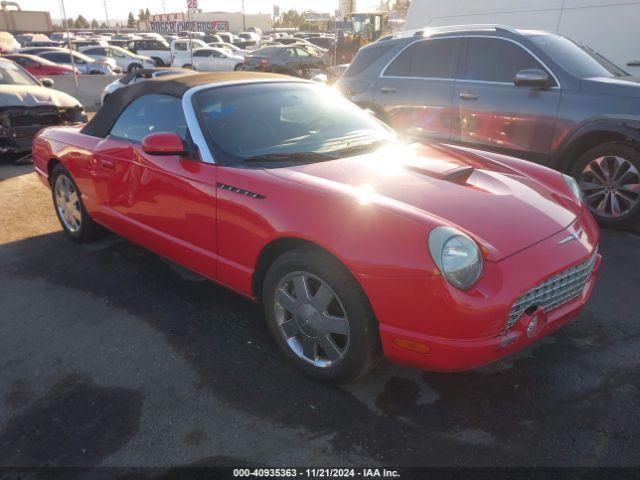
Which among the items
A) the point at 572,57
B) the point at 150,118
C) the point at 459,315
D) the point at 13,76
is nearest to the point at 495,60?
the point at 572,57

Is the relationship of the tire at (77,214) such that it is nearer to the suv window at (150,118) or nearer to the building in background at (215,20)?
the suv window at (150,118)

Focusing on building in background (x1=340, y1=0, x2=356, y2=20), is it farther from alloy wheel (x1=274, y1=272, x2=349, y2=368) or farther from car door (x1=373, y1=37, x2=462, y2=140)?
alloy wheel (x1=274, y1=272, x2=349, y2=368)

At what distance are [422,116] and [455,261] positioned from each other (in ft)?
14.4

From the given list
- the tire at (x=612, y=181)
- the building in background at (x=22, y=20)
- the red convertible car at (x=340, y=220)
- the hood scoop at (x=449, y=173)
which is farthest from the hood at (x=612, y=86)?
the building in background at (x=22, y=20)

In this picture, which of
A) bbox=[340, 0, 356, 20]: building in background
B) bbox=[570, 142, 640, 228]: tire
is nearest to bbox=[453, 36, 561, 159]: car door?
bbox=[570, 142, 640, 228]: tire

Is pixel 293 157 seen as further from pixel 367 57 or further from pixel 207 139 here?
pixel 367 57

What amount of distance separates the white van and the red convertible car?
18.4 feet

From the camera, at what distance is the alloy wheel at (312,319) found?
2.64 metres

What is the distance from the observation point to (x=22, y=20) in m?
65.2

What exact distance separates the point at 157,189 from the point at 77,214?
1.67 metres

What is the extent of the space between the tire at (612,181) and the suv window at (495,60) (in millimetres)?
1117

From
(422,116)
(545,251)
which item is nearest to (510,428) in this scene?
(545,251)

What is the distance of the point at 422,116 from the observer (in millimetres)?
6320

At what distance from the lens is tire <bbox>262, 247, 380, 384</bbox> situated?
8.20 feet
